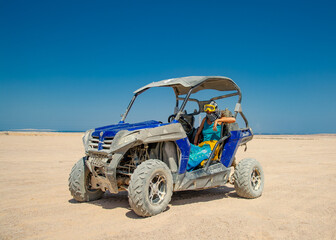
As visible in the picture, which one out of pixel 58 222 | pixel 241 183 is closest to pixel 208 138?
pixel 241 183

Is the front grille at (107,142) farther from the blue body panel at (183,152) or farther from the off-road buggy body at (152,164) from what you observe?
the blue body panel at (183,152)

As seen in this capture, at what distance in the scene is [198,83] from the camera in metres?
5.91

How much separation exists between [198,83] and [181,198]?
247cm

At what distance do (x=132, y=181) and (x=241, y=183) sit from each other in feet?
8.87

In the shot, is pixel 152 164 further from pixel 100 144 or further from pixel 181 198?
pixel 181 198

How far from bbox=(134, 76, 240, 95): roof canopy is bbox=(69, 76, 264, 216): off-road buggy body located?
0.02 m

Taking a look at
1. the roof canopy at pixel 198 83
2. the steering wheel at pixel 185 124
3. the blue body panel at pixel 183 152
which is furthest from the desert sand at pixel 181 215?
the roof canopy at pixel 198 83

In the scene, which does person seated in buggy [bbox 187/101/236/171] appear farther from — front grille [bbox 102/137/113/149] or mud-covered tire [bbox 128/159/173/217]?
front grille [bbox 102/137/113/149]

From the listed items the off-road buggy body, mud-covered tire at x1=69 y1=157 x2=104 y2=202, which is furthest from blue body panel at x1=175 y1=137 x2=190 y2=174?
mud-covered tire at x1=69 y1=157 x2=104 y2=202

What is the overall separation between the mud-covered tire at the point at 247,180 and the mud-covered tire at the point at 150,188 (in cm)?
189

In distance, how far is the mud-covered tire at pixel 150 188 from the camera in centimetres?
470

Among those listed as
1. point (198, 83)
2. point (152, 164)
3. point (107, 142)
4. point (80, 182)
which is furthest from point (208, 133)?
point (80, 182)

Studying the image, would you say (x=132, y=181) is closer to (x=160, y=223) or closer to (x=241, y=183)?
(x=160, y=223)

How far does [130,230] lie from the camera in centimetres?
429
